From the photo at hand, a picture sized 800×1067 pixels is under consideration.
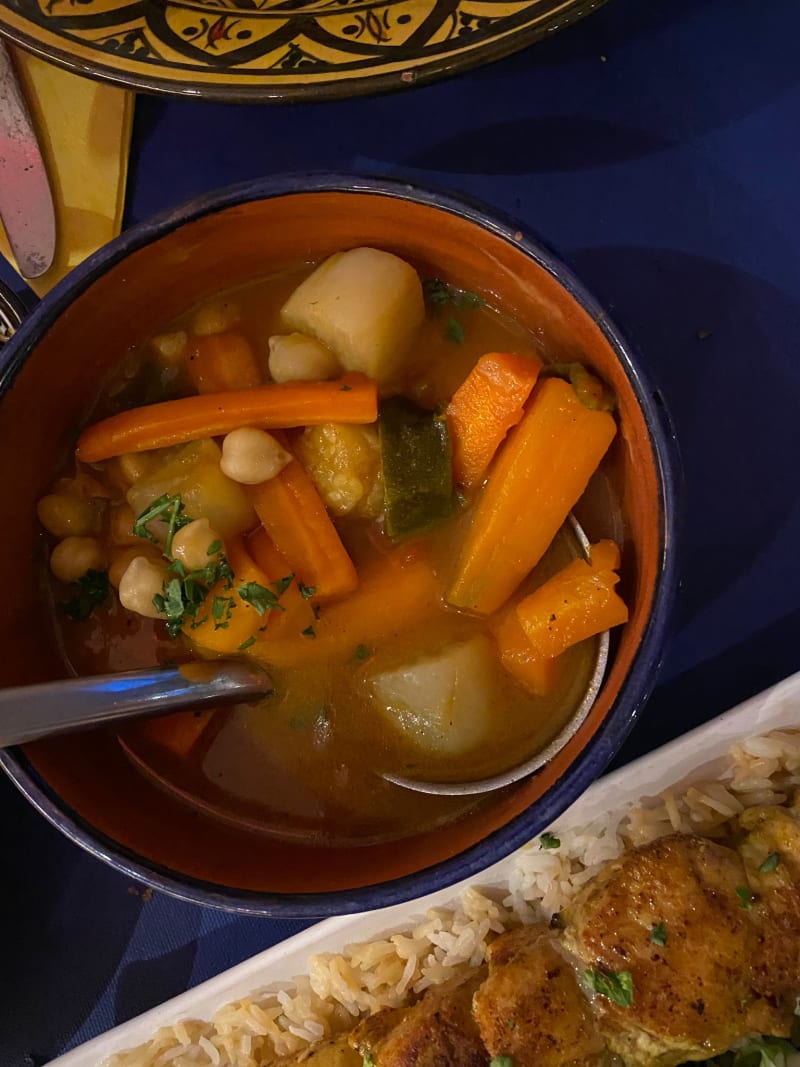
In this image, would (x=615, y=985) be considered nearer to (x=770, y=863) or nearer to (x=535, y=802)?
(x=770, y=863)

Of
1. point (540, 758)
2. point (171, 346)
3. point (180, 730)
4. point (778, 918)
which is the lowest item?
point (778, 918)

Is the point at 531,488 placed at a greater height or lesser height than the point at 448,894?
greater

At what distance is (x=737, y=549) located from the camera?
166 centimetres

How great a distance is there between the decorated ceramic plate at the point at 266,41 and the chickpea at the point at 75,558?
703 millimetres

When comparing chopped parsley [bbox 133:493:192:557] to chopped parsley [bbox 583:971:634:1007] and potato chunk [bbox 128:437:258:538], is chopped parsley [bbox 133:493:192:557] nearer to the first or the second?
potato chunk [bbox 128:437:258:538]

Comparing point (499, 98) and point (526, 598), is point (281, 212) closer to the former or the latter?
point (499, 98)

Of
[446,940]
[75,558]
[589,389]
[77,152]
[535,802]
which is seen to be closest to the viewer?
[535,802]

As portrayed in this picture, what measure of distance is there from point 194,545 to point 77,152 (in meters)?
0.82

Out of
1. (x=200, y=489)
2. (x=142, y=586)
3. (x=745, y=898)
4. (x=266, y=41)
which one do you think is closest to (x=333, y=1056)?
(x=745, y=898)

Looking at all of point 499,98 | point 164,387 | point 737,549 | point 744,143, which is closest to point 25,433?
point 164,387

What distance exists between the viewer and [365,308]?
144 centimetres

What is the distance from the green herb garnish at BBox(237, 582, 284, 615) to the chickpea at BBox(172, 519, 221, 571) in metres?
0.07

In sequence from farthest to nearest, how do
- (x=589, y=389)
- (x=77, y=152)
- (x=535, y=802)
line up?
(x=77, y=152) → (x=589, y=389) → (x=535, y=802)

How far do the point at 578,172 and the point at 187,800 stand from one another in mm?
1299
